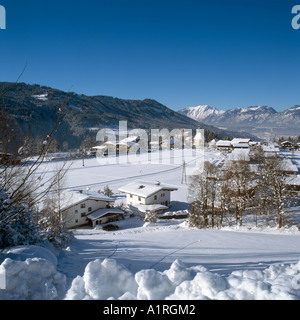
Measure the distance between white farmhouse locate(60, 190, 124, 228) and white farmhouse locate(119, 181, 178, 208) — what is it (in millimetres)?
2682

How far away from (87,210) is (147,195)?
586 centimetres

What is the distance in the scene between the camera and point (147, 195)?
2086cm

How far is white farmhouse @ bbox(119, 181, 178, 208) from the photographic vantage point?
21.3 metres

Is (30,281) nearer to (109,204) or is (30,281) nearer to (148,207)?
(148,207)

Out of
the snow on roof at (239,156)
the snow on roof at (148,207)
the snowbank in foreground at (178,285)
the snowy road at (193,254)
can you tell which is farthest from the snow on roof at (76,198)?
the snow on roof at (239,156)

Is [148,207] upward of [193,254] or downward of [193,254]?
downward

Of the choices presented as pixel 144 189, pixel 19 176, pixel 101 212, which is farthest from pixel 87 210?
pixel 19 176

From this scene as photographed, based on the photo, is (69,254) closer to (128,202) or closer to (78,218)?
(78,218)

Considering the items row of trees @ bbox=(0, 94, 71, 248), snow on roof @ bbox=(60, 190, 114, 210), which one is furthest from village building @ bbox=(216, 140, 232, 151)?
A: row of trees @ bbox=(0, 94, 71, 248)

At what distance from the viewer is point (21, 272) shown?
10.4 feet

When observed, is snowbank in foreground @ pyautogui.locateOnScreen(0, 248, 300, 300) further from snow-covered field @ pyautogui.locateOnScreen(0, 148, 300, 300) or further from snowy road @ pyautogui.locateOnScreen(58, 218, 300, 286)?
snowy road @ pyautogui.locateOnScreen(58, 218, 300, 286)

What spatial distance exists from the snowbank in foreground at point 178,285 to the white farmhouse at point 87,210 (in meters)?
15.8

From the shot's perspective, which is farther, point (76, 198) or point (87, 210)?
point (87, 210)
